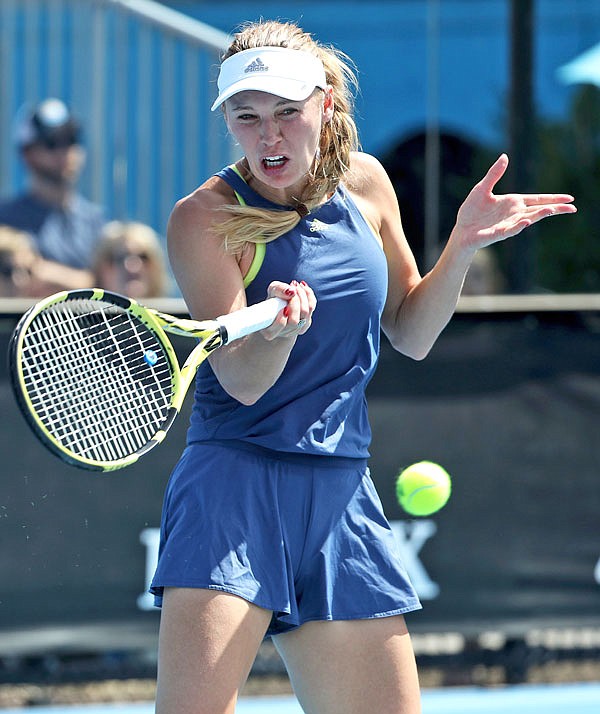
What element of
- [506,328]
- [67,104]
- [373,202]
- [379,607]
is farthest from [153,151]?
[379,607]

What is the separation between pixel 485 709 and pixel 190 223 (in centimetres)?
244

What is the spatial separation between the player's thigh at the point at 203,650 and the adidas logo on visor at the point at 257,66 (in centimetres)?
101

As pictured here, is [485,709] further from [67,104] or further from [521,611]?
Result: [67,104]


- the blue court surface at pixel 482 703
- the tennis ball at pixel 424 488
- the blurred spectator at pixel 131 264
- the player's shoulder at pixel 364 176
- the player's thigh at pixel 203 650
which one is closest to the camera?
the player's thigh at pixel 203 650

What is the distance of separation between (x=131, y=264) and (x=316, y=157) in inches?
108

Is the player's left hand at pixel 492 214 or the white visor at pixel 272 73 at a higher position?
the white visor at pixel 272 73

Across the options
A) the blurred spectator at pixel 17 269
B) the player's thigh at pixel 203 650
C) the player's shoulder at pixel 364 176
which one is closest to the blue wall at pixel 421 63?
the blurred spectator at pixel 17 269

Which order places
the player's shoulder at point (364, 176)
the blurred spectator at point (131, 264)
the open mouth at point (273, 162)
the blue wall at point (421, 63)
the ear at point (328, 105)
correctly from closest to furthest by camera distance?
the open mouth at point (273, 162) < the ear at point (328, 105) < the player's shoulder at point (364, 176) < the blurred spectator at point (131, 264) < the blue wall at point (421, 63)

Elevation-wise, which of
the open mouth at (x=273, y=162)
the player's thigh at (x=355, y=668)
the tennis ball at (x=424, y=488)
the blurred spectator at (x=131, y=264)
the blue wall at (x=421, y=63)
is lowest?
the player's thigh at (x=355, y=668)

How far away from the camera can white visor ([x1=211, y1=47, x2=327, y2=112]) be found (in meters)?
2.46

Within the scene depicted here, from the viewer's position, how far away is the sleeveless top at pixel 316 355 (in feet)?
8.32

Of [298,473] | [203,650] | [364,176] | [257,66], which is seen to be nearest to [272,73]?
[257,66]

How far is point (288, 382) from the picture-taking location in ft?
8.37

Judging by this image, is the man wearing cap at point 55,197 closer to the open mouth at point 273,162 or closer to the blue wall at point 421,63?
the blue wall at point 421,63
